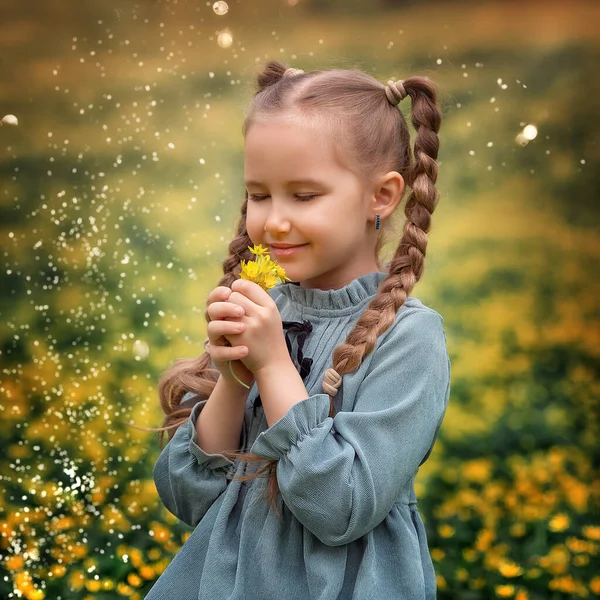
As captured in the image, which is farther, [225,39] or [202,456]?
[225,39]

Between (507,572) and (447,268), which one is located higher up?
(447,268)

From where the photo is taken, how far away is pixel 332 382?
1.52 meters

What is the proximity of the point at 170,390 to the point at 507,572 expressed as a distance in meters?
1.63

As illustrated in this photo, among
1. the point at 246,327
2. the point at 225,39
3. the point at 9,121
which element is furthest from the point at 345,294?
the point at 9,121

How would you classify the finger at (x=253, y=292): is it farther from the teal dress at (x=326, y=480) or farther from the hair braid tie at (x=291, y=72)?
the hair braid tie at (x=291, y=72)

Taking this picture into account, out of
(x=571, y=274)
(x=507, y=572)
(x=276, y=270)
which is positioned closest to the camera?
(x=276, y=270)

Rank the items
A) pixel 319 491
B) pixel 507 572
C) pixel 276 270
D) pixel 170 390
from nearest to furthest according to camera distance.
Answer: pixel 319 491 < pixel 276 270 < pixel 170 390 < pixel 507 572

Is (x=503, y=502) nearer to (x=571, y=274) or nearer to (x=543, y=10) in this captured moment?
(x=571, y=274)

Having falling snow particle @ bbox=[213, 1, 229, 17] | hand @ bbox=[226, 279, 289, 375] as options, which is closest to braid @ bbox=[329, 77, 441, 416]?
hand @ bbox=[226, 279, 289, 375]

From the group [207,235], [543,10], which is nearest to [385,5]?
[543,10]

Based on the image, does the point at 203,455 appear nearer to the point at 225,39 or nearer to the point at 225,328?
the point at 225,328

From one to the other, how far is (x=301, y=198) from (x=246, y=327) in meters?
0.25

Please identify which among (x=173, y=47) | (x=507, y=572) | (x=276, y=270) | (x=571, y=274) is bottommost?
(x=507, y=572)

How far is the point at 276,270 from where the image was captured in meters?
1.49
